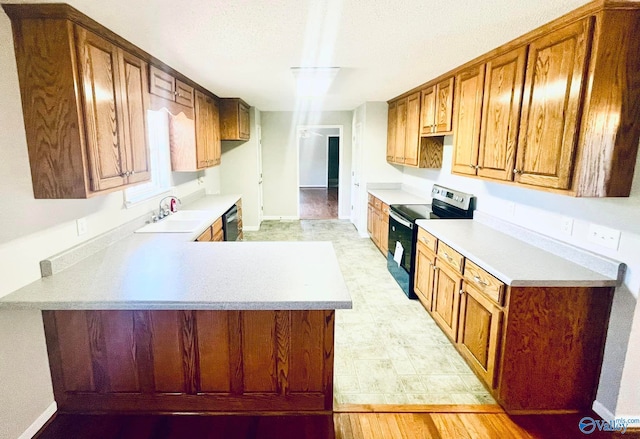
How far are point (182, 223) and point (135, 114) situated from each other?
1340 mm

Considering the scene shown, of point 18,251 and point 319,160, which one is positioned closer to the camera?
point 18,251

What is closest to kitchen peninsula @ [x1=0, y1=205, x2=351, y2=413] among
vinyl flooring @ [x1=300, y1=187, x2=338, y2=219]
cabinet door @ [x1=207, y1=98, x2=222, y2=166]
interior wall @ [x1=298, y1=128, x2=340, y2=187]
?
cabinet door @ [x1=207, y1=98, x2=222, y2=166]

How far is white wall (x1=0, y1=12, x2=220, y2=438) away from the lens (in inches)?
66.2

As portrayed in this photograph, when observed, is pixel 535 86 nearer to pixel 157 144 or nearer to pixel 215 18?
pixel 215 18

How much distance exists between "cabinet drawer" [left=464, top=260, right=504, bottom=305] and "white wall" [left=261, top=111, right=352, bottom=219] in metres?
5.15

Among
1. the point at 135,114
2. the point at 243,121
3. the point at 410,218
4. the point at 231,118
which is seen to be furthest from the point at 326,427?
the point at 243,121

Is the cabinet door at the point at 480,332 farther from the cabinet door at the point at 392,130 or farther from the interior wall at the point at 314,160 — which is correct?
the interior wall at the point at 314,160

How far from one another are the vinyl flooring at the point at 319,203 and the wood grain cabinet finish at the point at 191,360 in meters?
5.88

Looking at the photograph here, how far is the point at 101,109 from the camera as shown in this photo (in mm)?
1964

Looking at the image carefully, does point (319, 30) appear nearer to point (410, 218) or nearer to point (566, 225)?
point (566, 225)

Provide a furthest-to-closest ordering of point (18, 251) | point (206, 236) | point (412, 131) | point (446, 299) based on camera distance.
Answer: point (412, 131) < point (206, 236) < point (446, 299) < point (18, 251)

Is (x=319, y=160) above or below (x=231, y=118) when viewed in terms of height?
below

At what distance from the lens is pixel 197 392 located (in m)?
2.06

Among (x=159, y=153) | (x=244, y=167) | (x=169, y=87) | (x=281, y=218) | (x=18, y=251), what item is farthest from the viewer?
(x=281, y=218)
